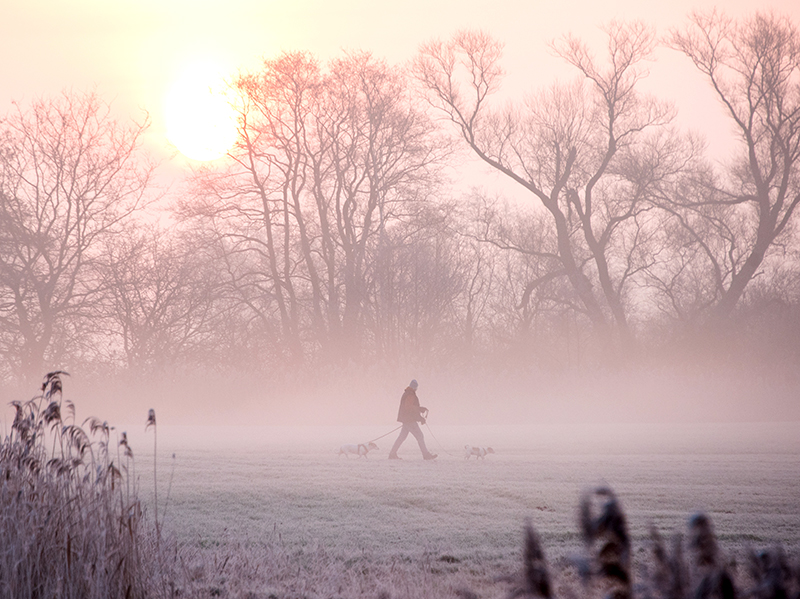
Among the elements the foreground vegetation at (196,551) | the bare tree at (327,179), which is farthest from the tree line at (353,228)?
the foreground vegetation at (196,551)

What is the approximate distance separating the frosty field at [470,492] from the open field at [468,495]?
1.1 inches

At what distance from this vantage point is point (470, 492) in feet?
34.9

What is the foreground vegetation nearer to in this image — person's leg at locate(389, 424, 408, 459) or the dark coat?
the dark coat

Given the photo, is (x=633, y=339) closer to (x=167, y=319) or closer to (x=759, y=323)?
(x=759, y=323)

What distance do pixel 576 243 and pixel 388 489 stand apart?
104 ft

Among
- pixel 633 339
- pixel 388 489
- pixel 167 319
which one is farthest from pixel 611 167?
pixel 388 489

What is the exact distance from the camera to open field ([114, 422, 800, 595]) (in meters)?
7.17

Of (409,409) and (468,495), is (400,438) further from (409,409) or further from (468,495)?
(468,495)

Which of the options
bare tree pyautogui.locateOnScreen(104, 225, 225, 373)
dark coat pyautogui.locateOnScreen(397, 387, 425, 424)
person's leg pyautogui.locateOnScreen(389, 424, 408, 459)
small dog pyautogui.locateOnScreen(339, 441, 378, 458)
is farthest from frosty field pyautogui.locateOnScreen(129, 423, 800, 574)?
bare tree pyautogui.locateOnScreen(104, 225, 225, 373)

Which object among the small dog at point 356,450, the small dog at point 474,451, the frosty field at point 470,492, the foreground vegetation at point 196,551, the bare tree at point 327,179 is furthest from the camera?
the bare tree at point 327,179

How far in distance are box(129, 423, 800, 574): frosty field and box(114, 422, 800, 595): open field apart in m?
0.03

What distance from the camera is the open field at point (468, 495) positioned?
7172mm

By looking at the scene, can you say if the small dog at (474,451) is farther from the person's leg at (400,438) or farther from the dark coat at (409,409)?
the person's leg at (400,438)

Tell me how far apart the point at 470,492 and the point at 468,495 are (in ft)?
1.00
